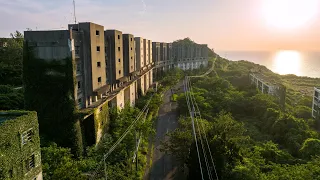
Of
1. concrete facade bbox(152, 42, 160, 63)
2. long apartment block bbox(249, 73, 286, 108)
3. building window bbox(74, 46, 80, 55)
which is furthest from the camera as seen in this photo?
concrete facade bbox(152, 42, 160, 63)

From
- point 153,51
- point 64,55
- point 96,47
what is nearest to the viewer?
point 64,55

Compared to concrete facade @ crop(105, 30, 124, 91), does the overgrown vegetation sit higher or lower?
lower

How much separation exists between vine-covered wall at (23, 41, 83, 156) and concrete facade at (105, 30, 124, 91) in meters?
11.3

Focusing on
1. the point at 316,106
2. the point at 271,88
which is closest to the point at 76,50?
the point at 316,106

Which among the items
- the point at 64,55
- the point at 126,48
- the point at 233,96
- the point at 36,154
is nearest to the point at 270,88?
the point at 233,96

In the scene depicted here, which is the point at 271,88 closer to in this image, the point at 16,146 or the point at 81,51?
the point at 81,51

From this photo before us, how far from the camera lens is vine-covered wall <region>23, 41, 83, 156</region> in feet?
83.3

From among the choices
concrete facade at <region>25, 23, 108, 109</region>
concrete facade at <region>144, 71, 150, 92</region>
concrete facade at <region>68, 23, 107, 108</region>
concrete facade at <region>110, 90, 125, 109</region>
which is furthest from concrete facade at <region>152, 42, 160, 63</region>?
concrete facade at <region>68, 23, 107, 108</region>

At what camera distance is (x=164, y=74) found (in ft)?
249

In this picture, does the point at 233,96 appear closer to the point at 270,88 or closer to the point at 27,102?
the point at 270,88

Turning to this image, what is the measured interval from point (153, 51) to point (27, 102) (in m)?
45.5

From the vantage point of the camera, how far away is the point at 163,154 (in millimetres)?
30172

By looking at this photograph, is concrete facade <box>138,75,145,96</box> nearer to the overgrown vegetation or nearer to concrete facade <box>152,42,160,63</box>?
the overgrown vegetation

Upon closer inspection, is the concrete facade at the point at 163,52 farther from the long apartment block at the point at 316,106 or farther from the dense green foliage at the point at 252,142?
the long apartment block at the point at 316,106
